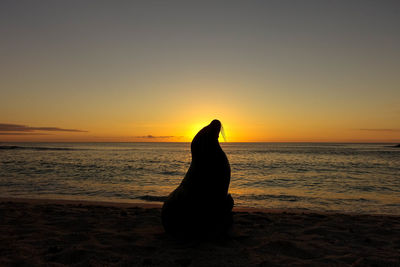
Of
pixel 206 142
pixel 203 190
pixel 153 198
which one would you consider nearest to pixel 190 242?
pixel 203 190

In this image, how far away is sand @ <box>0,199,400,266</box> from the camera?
4.25 metres

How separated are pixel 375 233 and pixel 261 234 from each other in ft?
8.63

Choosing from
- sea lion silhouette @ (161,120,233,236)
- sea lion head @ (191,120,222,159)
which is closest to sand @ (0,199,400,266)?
sea lion silhouette @ (161,120,233,236)

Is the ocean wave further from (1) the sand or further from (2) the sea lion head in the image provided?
(2) the sea lion head

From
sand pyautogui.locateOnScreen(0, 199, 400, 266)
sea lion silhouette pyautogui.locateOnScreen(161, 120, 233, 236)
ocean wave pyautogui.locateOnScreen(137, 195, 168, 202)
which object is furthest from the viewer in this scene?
ocean wave pyautogui.locateOnScreen(137, 195, 168, 202)

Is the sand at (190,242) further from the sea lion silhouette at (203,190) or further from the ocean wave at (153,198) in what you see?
the ocean wave at (153,198)

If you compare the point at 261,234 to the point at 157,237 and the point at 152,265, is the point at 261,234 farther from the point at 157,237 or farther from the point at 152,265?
the point at 152,265

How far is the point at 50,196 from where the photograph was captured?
12.2 meters

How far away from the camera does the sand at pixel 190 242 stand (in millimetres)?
4247

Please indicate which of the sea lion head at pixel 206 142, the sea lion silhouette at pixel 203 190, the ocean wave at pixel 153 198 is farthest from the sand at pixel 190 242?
the ocean wave at pixel 153 198

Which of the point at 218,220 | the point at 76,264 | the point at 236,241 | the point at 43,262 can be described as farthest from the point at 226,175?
the point at 43,262

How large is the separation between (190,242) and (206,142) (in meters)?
1.94

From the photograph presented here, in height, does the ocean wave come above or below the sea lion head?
below

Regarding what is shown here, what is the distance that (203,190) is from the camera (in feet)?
16.5
